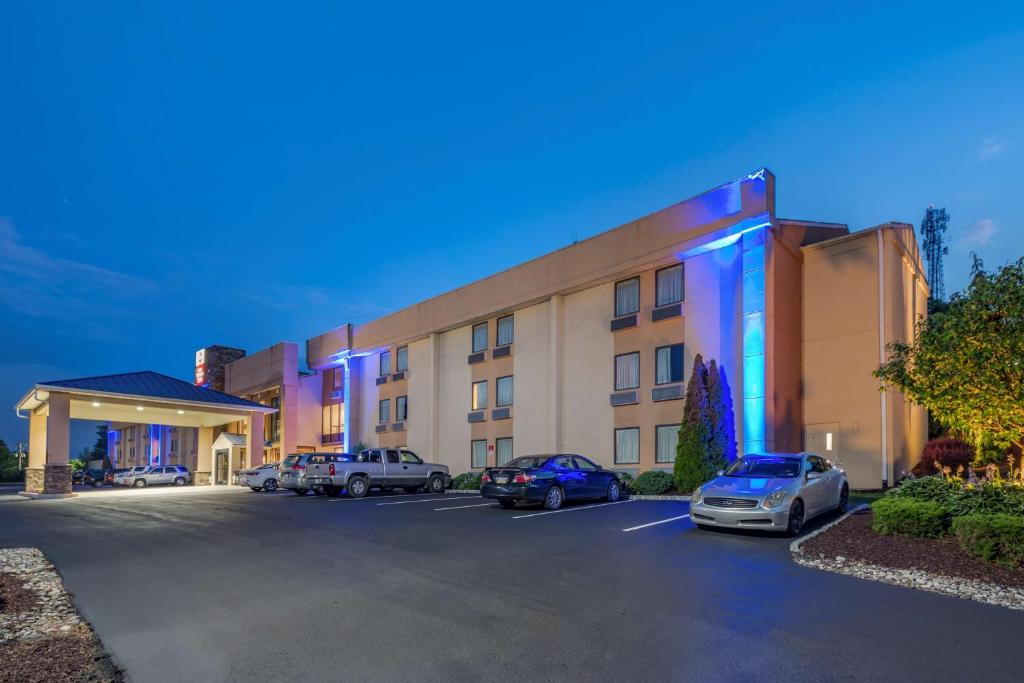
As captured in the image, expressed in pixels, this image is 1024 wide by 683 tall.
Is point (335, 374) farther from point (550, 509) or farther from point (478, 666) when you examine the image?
point (478, 666)

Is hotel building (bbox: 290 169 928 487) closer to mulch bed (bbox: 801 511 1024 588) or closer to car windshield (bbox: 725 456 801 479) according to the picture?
car windshield (bbox: 725 456 801 479)

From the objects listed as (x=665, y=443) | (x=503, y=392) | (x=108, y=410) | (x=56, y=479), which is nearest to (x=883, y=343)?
(x=665, y=443)

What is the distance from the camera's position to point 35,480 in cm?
2906

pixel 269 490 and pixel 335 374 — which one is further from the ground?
pixel 335 374

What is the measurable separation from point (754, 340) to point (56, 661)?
65.3 feet

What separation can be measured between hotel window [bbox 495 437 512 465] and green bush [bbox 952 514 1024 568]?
2194 cm

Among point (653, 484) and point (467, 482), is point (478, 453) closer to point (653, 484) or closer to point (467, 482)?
point (467, 482)

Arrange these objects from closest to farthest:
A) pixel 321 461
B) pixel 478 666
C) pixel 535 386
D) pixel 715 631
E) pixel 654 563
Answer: pixel 478 666
pixel 715 631
pixel 654 563
pixel 321 461
pixel 535 386

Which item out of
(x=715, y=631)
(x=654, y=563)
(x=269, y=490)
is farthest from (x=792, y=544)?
(x=269, y=490)

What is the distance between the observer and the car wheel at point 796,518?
1195 cm

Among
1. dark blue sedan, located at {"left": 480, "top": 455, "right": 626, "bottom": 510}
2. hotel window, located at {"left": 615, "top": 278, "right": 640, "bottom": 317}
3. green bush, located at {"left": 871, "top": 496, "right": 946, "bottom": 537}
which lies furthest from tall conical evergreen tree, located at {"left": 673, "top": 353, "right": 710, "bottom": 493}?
green bush, located at {"left": 871, "top": 496, "right": 946, "bottom": 537}

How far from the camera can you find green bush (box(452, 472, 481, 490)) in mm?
28212

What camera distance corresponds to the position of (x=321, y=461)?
24.6m

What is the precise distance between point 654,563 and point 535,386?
1959cm
